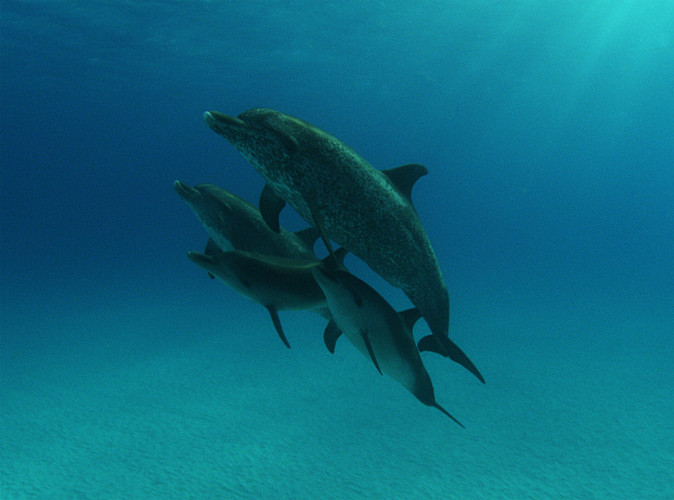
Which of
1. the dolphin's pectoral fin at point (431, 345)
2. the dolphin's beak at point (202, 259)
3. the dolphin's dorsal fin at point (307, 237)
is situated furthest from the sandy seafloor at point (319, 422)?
the dolphin's beak at point (202, 259)

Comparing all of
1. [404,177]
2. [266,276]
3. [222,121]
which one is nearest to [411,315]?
[404,177]

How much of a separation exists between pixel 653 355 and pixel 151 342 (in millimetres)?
25027

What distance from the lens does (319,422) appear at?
1467 centimetres

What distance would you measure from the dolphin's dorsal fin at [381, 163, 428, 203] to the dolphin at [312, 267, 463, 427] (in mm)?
1040

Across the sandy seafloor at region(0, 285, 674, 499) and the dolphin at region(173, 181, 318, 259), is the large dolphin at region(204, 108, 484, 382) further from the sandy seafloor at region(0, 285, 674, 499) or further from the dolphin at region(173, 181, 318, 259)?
the sandy seafloor at region(0, 285, 674, 499)

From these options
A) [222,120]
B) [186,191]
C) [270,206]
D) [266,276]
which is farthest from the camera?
[186,191]

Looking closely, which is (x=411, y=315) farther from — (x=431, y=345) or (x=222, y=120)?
(x=222, y=120)

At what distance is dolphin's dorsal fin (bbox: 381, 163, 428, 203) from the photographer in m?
3.68

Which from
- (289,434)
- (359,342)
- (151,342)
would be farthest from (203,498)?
(151,342)

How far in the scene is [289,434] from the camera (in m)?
13.8

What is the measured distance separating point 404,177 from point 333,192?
872mm

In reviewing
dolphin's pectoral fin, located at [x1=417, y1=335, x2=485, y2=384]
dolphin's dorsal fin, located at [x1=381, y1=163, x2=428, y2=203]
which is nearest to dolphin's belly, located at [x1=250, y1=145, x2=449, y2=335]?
dolphin's dorsal fin, located at [x1=381, y1=163, x2=428, y2=203]

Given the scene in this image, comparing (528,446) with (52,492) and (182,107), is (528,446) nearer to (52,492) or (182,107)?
(52,492)

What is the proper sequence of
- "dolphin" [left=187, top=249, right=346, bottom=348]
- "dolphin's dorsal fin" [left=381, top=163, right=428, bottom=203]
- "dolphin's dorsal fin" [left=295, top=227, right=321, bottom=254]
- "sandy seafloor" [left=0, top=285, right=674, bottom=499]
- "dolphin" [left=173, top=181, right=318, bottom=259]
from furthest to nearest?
"sandy seafloor" [left=0, top=285, right=674, bottom=499]
"dolphin's dorsal fin" [left=295, top=227, right=321, bottom=254]
"dolphin's dorsal fin" [left=381, top=163, right=428, bottom=203]
"dolphin" [left=173, top=181, right=318, bottom=259]
"dolphin" [left=187, top=249, right=346, bottom=348]
